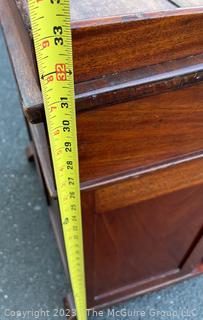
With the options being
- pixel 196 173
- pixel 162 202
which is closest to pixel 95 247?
pixel 162 202

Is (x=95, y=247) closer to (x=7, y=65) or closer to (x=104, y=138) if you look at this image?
(x=104, y=138)

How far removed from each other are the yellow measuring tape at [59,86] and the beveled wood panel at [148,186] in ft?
0.37

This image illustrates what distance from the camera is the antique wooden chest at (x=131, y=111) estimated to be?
0.42 metres

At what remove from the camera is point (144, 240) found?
34.9 inches

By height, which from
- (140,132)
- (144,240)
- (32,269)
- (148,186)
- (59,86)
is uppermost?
(59,86)

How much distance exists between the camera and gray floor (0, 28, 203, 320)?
1.15 m

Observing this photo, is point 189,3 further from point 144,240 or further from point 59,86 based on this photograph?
point 144,240

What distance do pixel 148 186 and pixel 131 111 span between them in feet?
0.71

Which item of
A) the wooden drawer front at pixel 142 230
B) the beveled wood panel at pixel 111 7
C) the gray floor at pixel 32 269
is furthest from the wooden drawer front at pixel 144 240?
the beveled wood panel at pixel 111 7

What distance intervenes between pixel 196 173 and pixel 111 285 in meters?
0.51

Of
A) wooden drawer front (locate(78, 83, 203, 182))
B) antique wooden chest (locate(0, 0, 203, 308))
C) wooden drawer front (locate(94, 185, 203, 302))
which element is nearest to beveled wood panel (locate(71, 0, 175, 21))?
antique wooden chest (locate(0, 0, 203, 308))

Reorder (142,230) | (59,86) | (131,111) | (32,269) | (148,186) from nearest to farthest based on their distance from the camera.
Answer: (59,86), (131,111), (148,186), (142,230), (32,269)

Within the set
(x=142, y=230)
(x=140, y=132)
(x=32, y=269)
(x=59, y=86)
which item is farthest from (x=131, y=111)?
(x=32, y=269)

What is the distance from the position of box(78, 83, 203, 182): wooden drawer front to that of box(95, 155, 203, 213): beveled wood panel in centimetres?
4
